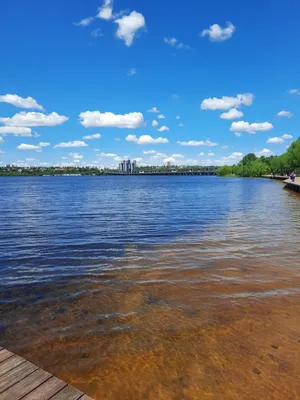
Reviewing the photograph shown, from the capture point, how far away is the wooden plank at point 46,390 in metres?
4.09

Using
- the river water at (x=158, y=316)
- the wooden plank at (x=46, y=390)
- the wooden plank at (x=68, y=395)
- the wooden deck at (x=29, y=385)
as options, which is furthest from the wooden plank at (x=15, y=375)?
the river water at (x=158, y=316)

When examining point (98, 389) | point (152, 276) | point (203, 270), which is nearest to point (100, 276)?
point (152, 276)

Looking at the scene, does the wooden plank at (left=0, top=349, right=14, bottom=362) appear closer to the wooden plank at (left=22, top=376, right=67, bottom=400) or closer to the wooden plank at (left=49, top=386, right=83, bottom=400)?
the wooden plank at (left=22, top=376, right=67, bottom=400)

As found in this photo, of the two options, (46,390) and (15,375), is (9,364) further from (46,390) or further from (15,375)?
(46,390)

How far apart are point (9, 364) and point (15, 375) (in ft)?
1.17

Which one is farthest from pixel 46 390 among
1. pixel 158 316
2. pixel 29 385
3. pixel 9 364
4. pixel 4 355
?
pixel 158 316

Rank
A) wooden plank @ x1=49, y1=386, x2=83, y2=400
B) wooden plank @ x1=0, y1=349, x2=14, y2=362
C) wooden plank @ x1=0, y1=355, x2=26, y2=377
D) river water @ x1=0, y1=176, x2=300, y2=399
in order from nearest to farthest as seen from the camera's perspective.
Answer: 1. wooden plank @ x1=49, y1=386, x2=83, y2=400
2. wooden plank @ x1=0, y1=355, x2=26, y2=377
3. wooden plank @ x1=0, y1=349, x2=14, y2=362
4. river water @ x1=0, y1=176, x2=300, y2=399

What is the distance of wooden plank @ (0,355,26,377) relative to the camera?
15.4 ft

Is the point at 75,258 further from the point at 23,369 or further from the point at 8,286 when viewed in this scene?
the point at 23,369

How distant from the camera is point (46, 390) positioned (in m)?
4.21

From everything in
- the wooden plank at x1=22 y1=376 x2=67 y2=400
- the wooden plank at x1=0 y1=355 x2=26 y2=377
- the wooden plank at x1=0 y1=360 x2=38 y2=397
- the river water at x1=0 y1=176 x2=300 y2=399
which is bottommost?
the river water at x1=0 y1=176 x2=300 y2=399

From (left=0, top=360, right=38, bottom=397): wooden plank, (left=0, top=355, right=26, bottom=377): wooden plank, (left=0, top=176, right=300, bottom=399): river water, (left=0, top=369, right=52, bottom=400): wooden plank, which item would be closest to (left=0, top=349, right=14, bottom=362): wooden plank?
(left=0, top=355, right=26, bottom=377): wooden plank

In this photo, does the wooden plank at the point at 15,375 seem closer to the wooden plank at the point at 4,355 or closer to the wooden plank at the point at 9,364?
the wooden plank at the point at 9,364

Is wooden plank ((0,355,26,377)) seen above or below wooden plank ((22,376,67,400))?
below
